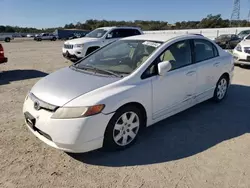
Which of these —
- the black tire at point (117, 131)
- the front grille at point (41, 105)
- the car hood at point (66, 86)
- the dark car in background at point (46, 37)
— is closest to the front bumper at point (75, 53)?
the car hood at point (66, 86)

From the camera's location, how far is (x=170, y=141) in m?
3.61

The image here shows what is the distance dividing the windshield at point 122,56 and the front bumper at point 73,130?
0.98 metres

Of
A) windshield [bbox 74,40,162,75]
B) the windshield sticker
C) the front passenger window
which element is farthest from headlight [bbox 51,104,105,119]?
the windshield sticker

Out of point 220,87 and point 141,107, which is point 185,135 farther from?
point 220,87

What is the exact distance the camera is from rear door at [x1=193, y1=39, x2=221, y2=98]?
448 cm

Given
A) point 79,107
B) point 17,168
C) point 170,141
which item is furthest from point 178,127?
point 17,168

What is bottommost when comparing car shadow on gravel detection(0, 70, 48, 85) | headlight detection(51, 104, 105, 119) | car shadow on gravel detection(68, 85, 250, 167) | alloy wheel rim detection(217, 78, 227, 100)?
car shadow on gravel detection(68, 85, 250, 167)

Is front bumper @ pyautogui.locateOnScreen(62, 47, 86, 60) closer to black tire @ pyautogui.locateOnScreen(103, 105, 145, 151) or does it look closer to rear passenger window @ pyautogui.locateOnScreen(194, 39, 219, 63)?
rear passenger window @ pyautogui.locateOnScreen(194, 39, 219, 63)

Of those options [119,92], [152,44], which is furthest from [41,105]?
[152,44]

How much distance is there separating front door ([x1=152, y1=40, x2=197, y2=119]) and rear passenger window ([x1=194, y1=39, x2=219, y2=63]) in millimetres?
246

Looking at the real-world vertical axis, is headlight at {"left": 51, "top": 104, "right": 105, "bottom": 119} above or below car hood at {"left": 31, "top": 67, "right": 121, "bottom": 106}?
below

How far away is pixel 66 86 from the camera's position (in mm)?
3209

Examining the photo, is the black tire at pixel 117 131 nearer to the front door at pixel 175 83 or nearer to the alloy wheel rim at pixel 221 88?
the front door at pixel 175 83

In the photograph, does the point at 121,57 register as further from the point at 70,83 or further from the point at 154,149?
the point at 154,149
